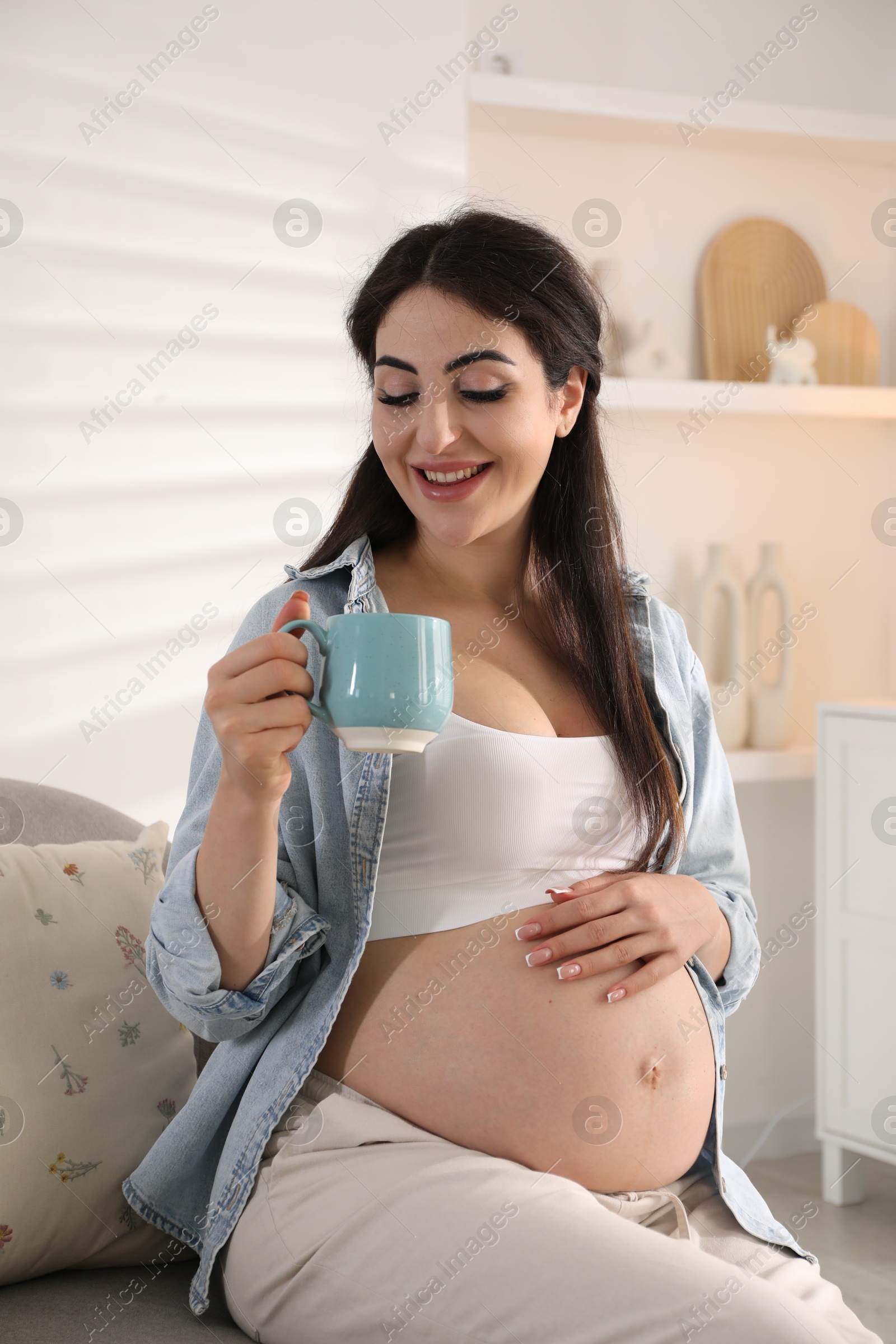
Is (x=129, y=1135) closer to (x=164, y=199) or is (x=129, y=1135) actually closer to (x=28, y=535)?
(x=28, y=535)

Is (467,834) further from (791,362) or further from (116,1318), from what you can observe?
(791,362)

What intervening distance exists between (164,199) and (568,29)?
3.71ft

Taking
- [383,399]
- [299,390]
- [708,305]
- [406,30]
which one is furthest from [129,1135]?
[708,305]

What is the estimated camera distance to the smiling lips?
3.95ft

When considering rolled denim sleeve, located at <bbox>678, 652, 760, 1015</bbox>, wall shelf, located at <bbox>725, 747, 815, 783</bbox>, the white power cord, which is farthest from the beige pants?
the white power cord

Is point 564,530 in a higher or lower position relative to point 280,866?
higher

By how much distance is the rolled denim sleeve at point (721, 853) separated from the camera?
1.26 meters

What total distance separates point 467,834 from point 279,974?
22 cm

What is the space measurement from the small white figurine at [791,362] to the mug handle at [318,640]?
2114mm

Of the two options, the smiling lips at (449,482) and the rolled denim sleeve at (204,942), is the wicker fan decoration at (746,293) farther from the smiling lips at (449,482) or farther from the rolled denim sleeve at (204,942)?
the rolled denim sleeve at (204,942)

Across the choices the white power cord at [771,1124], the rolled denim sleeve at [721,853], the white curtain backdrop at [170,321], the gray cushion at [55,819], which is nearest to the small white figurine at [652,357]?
the white curtain backdrop at [170,321]

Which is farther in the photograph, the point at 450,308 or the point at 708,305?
the point at 708,305

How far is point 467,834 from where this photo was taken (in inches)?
43.7

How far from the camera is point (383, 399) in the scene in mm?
1205
